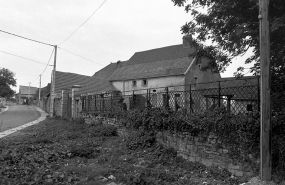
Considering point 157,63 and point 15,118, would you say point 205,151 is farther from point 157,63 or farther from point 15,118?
point 157,63

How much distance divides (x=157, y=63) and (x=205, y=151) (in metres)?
22.2

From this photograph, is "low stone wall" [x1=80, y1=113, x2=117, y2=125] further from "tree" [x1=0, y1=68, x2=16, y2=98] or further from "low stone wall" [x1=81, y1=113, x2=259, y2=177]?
"tree" [x1=0, y1=68, x2=16, y2=98]

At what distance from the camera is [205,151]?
5.41 m

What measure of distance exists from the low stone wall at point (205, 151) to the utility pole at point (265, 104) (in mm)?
476

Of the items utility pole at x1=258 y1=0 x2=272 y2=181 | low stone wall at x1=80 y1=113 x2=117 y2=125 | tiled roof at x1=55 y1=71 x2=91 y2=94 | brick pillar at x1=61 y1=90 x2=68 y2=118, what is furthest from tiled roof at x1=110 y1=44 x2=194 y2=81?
utility pole at x1=258 y1=0 x2=272 y2=181

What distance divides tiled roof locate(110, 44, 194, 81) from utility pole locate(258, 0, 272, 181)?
18.6 metres

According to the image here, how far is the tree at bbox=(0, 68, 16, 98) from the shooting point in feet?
158

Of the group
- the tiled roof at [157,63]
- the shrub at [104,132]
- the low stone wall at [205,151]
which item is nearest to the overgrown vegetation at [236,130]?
the low stone wall at [205,151]

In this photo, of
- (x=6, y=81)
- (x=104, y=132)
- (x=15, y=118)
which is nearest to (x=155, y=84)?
(x=15, y=118)

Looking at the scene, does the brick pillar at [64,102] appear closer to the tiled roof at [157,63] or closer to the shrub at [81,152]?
the tiled roof at [157,63]

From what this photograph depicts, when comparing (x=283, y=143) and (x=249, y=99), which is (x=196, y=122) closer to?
Result: (x=249, y=99)

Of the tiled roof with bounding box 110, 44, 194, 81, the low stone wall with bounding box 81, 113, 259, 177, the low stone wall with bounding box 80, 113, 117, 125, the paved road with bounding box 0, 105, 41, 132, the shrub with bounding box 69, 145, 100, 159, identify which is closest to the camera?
the low stone wall with bounding box 81, 113, 259, 177

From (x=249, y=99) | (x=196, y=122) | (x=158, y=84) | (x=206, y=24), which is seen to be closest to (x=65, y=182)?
(x=196, y=122)

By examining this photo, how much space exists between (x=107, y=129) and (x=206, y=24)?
561 centimetres
